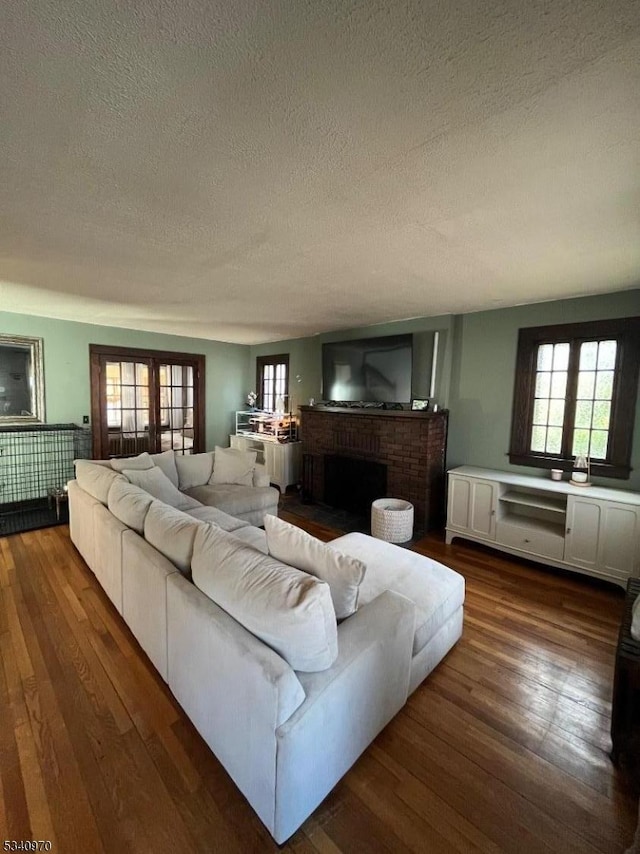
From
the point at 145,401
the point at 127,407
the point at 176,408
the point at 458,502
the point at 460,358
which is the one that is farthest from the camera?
the point at 176,408

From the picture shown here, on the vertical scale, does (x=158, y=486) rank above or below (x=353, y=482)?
above

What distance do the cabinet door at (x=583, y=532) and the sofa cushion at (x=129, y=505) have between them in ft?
10.7

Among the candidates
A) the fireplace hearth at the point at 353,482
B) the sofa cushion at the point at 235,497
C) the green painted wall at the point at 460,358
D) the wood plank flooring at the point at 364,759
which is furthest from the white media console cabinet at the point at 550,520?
the sofa cushion at the point at 235,497

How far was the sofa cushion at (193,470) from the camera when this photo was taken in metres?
3.85

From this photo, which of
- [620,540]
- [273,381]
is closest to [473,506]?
[620,540]

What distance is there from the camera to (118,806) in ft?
4.19

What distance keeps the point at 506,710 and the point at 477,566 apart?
1555 mm

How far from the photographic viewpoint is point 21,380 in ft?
14.1

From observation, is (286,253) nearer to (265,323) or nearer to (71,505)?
(265,323)

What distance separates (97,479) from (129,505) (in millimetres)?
762

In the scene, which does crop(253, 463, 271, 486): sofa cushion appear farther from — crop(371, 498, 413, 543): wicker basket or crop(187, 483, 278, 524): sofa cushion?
crop(371, 498, 413, 543): wicker basket

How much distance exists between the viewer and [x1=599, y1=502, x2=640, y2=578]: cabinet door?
2666 millimetres

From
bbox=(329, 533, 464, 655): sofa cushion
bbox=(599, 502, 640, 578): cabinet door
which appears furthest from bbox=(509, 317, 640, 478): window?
bbox=(329, 533, 464, 655): sofa cushion

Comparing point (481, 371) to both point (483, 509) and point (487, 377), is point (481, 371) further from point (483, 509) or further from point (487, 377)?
point (483, 509)
